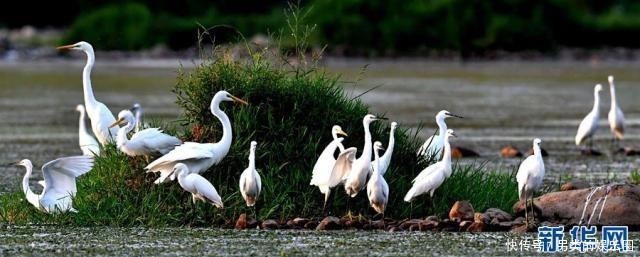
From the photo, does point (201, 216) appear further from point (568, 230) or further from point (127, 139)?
point (568, 230)

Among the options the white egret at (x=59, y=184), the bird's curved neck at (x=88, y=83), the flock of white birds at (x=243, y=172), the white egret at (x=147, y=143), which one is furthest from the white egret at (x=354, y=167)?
the bird's curved neck at (x=88, y=83)

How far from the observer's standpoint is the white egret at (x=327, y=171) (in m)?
11.0

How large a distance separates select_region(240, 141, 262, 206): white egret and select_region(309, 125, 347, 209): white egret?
0.46m

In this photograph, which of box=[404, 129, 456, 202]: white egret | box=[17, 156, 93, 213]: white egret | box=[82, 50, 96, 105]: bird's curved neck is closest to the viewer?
box=[404, 129, 456, 202]: white egret

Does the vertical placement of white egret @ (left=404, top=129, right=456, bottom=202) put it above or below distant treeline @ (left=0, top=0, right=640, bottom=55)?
below

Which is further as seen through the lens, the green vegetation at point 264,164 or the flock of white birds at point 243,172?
the green vegetation at point 264,164

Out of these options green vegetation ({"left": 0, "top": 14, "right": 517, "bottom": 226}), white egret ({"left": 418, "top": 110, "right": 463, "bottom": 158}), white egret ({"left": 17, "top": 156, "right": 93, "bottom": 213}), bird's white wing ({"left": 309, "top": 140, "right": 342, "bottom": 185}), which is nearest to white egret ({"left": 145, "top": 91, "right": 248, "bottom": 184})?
green vegetation ({"left": 0, "top": 14, "right": 517, "bottom": 226})

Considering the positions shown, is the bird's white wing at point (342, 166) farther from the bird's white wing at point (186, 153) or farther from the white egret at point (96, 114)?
the white egret at point (96, 114)

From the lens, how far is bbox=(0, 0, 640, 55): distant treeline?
2114 inches

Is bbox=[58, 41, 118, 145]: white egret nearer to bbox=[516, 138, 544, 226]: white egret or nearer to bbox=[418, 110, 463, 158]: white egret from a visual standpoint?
bbox=[418, 110, 463, 158]: white egret

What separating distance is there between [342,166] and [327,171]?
0.16m

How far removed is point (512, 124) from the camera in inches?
917

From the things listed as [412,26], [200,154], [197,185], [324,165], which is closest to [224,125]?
[200,154]

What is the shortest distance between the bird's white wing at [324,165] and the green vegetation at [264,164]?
1.15 feet
